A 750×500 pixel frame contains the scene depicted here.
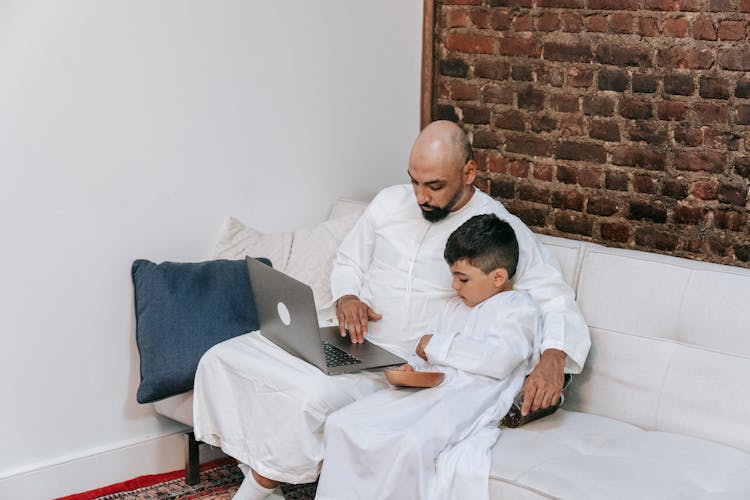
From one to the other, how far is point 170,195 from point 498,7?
144 cm

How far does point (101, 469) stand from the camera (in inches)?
120

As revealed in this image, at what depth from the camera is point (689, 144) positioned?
3.09m

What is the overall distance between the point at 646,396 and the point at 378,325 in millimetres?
818

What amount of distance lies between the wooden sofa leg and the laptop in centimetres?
48

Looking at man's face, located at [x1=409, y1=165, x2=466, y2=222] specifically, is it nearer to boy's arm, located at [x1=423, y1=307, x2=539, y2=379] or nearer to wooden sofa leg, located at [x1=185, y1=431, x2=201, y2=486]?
boy's arm, located at [x1=423, y1=307, x2=539, y2=379]

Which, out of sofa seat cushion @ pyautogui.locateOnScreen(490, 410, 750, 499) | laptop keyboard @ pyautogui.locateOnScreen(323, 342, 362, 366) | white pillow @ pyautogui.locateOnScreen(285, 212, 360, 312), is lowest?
sofa seat cushion @ pyautogui.locateOnScreen(490, 410, 750, 499)

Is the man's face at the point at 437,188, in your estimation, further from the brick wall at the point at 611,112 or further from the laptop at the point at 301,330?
the brick wall at the point at 611,112

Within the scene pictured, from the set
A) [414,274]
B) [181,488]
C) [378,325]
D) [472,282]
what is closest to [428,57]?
[414,274]

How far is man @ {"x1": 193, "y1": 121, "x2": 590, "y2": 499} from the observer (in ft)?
8.28

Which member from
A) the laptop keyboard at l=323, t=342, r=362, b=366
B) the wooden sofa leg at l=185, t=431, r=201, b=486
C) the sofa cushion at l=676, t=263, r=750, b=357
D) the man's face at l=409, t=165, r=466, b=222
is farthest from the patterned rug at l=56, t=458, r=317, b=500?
the sofa cushion at l=676, t=263, r=750, b=357

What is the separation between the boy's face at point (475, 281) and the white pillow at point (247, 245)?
82cm

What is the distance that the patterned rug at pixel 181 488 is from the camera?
3.01 m

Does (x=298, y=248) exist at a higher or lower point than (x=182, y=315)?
higher

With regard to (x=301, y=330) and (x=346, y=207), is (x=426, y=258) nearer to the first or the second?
(x=301, y=330)
